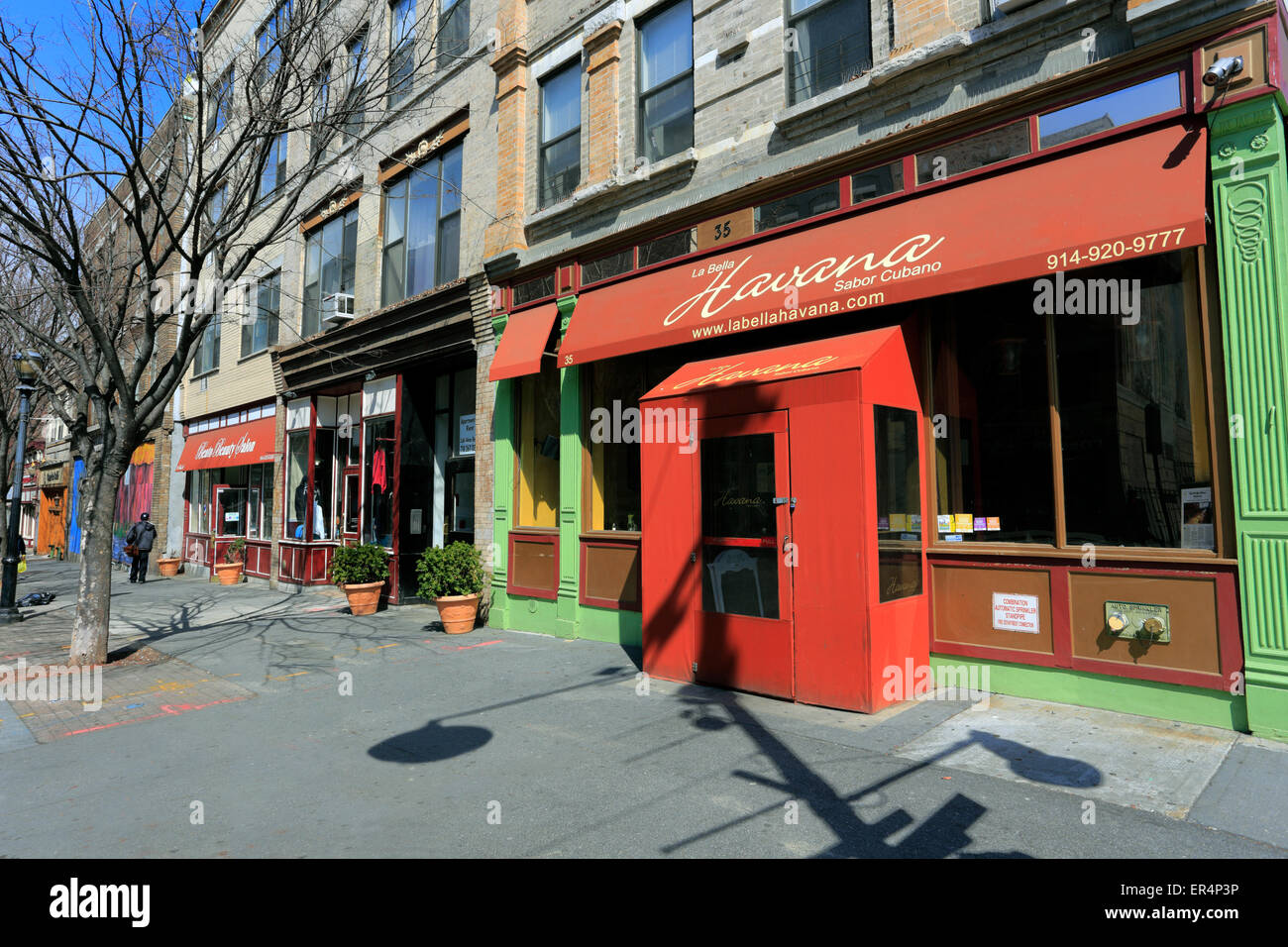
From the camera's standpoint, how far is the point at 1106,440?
624cm

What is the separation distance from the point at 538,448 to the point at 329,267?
907cm

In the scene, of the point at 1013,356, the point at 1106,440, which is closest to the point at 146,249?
the point at 1013,356

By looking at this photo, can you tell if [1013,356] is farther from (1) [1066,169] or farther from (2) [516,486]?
(2) [516,486]

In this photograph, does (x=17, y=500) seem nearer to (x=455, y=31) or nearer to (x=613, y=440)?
(x=455, y=31)

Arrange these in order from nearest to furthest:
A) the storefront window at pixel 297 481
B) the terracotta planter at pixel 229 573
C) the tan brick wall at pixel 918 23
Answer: the tan brick wall at pixel 918 23
the storefront window at pixel 297 481
the terracotta planter at pixel 229 573

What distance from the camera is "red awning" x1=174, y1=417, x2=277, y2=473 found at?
60.9 feet

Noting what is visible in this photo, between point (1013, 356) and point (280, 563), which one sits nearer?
point (1013, 356)

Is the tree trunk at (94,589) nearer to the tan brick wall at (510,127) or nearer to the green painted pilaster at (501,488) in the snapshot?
the green painted pilaster at (501,488)

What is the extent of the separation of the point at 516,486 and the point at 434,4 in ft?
30.5

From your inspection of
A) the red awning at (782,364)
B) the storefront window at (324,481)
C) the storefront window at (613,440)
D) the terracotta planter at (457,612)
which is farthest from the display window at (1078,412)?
the storefront window at (324,481)

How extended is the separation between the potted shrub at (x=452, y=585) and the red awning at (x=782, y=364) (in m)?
4.74

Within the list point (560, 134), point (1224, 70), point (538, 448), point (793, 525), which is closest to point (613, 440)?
point (538, 448)

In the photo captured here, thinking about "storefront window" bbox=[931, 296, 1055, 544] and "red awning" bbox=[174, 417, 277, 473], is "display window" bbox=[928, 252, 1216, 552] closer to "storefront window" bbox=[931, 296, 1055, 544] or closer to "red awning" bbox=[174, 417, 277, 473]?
"storefront window" bbox=[931, 296, 1055, 544]

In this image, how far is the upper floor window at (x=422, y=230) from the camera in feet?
44.7
